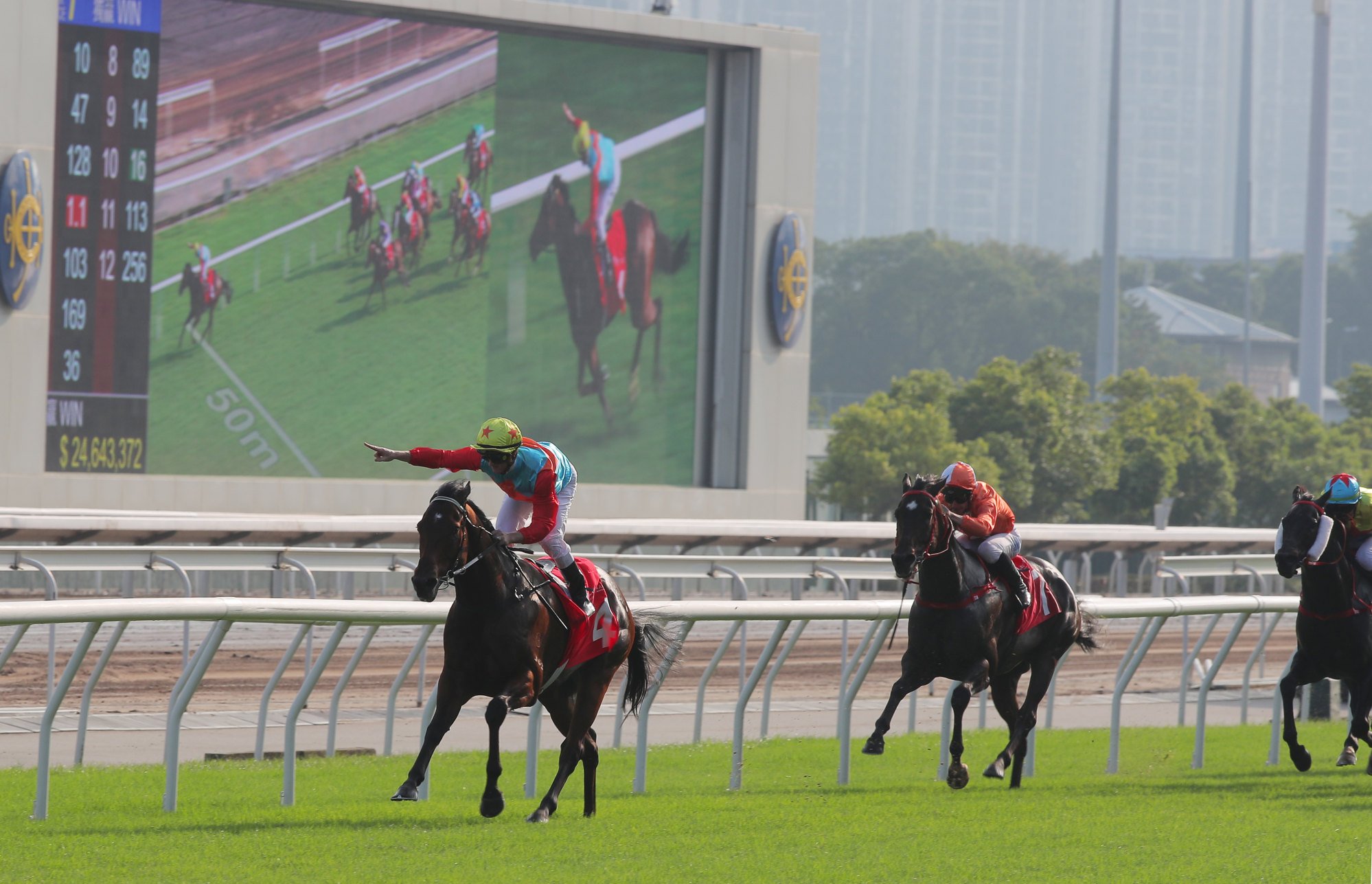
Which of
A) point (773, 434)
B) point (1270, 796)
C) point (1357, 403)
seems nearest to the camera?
point (1270, 796)

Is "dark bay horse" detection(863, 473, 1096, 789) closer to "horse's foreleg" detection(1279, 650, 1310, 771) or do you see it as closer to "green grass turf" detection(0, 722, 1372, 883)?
"green grass turf" detection(0, 722, 1372, 883)

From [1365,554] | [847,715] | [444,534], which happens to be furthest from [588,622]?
[1365,554]

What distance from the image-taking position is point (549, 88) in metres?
25.9

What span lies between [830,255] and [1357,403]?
58.0m

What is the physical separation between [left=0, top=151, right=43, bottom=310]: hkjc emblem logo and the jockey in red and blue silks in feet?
54.0

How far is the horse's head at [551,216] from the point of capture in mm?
25656

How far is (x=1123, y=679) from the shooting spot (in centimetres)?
945

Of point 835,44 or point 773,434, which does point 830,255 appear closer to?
point 773,434

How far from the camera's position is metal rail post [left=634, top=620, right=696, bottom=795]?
782 centimetres

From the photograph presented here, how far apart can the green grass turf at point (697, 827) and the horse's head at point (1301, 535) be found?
984mm

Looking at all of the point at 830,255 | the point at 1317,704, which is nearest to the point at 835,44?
the point at 830,255

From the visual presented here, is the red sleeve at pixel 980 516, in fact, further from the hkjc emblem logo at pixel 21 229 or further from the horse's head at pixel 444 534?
the hkjc emblem logo at pixel 21 229

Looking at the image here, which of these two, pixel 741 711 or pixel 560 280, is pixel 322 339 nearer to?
pixel 560 280

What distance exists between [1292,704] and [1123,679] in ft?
2.86
